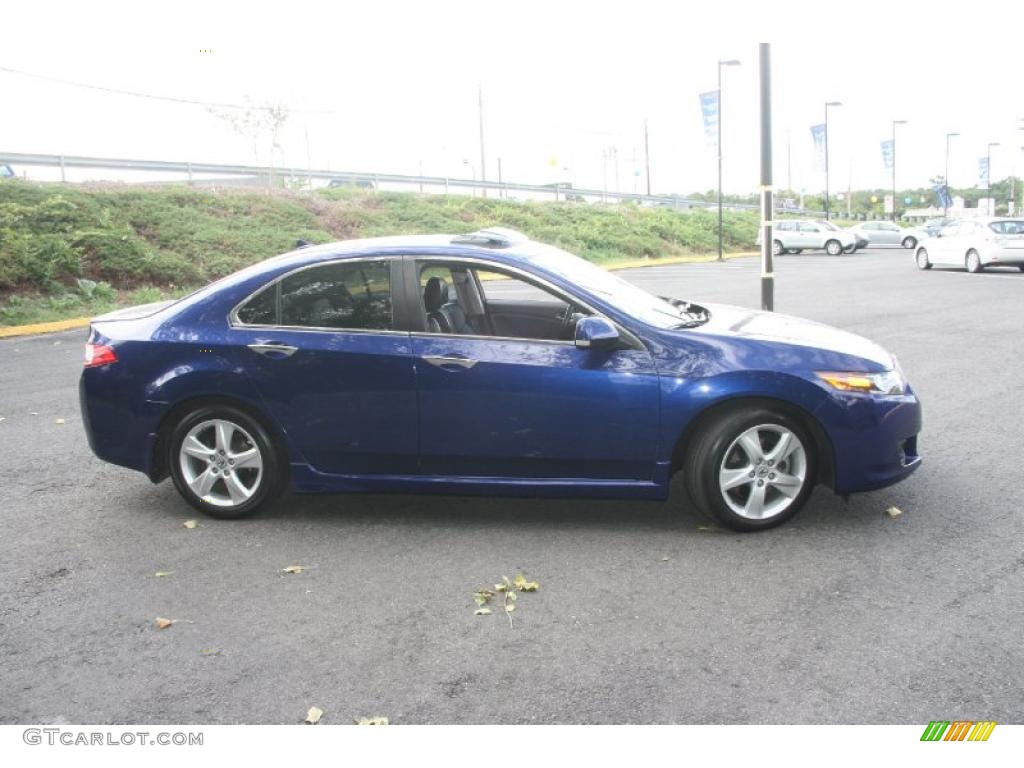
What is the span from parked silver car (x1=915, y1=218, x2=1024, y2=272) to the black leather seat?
22.4 meters

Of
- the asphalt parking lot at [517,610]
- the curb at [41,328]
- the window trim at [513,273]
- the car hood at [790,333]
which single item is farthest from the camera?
the curb at [41,328]

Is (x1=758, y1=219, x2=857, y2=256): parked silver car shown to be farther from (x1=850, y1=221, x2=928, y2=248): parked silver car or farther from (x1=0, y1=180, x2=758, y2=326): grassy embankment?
(x1=850, y1=221, x2=928, y2=248): parked silver car

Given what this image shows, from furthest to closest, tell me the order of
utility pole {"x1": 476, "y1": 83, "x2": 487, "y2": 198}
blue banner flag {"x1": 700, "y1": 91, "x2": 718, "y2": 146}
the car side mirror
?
utility pole {"x1": 476, "y1": 83, "x2": 487, "y2": 198}, blue banner flag {"x1": 700, "y1": 91, "x2": 718, "y2": 146}, the car side mirror

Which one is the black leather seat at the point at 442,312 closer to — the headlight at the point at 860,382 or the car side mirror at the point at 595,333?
the car side mirror at the point at 595,333

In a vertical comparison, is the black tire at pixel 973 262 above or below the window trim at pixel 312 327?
below

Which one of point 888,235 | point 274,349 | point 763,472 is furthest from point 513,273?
point 888,235

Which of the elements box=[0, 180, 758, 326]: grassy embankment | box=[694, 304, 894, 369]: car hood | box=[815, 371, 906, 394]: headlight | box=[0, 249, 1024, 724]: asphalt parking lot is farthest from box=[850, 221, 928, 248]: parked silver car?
box=[815, 371, 906, 394]: headlight

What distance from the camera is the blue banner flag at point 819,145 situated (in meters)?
55.8

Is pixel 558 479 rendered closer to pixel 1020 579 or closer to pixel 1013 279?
pixel 1020 579

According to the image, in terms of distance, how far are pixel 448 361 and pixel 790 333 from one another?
187 centimetres

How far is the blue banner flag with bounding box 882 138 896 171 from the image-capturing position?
69.6 metres

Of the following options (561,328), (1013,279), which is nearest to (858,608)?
(561,328)

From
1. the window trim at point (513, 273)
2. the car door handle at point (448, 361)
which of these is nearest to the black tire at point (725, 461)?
the window trim at point (513, 273)

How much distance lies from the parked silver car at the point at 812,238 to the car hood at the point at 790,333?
34954 mm
